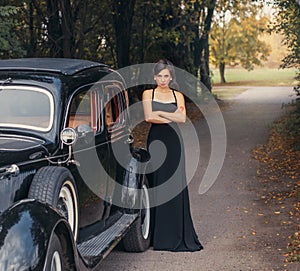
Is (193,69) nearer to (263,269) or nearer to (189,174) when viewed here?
(189,174)

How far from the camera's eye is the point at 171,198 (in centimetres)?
675

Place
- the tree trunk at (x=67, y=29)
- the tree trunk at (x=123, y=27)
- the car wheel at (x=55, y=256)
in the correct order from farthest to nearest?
the tree trunk at (x=123, y=27) < the tree trunk at (x=67, y=29) < the car wheel at (x=55, y=256)

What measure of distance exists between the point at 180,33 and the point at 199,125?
475 cm

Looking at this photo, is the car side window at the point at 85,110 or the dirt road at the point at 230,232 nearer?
the car side window at the point at 85,110

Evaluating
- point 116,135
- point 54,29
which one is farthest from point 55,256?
point 54,29

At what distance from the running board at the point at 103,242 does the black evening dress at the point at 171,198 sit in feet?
1.91

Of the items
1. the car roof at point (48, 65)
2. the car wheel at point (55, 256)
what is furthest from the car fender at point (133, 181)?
the car wheel at point (55, 256)

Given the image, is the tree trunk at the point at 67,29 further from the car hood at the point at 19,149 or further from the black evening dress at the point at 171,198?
the car hood at the point at 19,149

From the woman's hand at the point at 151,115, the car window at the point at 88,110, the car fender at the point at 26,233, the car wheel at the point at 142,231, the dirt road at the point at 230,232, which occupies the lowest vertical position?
the dirt road at the point at 230,232

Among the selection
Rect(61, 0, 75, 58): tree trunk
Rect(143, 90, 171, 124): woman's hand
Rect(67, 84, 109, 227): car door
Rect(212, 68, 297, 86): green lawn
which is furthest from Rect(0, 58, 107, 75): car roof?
Rect(212, 68, 297, 86): green lawn

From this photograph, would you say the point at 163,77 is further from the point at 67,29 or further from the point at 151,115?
the point at 67,29

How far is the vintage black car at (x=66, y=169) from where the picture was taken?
404 centimetres

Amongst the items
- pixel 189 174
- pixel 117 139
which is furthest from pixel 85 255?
pixel 189 174

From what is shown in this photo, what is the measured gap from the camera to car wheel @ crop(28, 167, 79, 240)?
447cm
